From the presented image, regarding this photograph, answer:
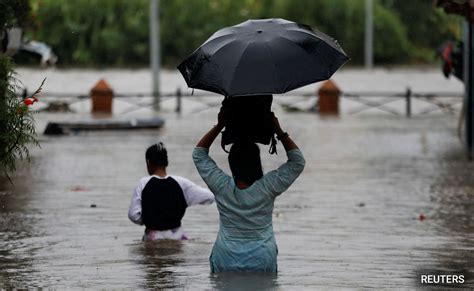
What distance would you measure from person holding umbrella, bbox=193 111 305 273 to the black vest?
2.23 metres

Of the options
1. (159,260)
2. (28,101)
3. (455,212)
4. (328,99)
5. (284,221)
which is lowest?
(328,99)

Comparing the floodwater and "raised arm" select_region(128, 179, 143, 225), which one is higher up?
"raised arm" select_region(128, 179, 143, 225)

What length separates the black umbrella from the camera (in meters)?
9.30

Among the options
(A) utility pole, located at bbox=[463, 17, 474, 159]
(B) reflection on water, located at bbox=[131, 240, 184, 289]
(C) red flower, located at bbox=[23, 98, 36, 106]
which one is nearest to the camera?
(B) reflection on water, located at bbox=[131, 240, 184, 289]

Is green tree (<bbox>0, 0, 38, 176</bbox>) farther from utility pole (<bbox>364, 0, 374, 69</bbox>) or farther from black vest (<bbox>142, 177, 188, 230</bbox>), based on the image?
utility pole (<bbox>364, 0, 374, 69</bbox>)

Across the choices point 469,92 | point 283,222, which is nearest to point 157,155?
point 283,222

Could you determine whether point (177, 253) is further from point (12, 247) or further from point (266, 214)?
point (266, 214)

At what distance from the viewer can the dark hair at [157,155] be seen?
11578 mm

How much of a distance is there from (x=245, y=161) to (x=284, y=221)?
5123 millimetres

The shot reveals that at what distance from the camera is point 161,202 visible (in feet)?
38.7

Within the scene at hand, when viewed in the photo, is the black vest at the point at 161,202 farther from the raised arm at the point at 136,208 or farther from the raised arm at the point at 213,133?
the raised arm at the point at 213,133

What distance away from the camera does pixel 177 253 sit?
1163 centimetres

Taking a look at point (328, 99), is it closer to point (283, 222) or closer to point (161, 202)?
point (283, 222)

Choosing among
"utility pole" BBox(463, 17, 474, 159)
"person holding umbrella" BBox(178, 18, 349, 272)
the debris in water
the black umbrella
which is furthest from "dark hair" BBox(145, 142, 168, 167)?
"utility pole" BBox(463, 17, 474, 159)
